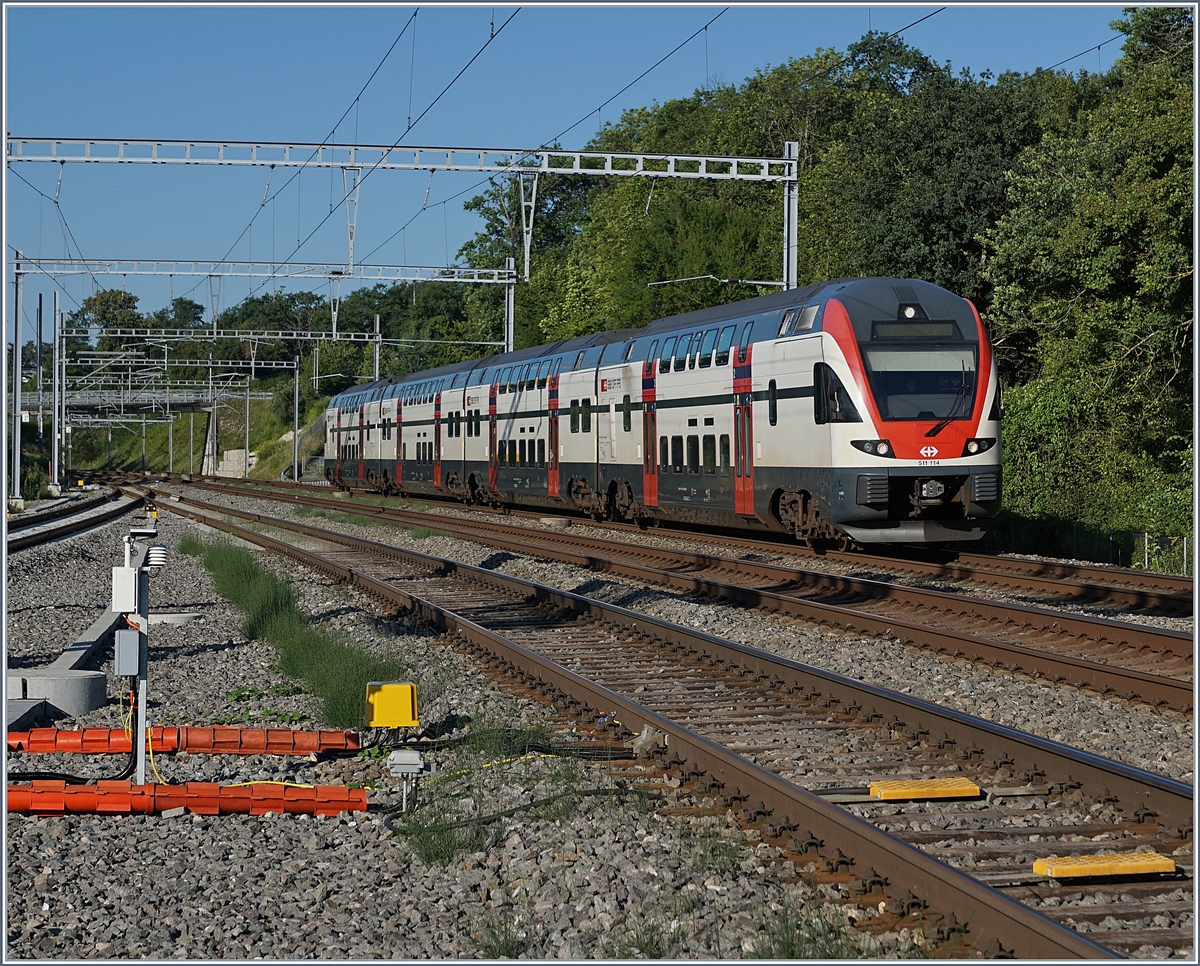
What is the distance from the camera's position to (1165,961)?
452cm

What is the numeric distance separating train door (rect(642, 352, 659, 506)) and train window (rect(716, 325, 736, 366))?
2.80m

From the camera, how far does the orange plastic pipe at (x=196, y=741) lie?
26.9 feet

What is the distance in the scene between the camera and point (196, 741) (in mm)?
8203

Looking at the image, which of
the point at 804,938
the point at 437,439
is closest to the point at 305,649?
the point at 804,938

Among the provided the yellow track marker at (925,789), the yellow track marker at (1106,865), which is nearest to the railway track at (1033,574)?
the yellow track marker at (925,789)

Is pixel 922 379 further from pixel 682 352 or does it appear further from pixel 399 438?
pixel 399 438

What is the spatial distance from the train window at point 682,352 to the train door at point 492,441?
11.8 m

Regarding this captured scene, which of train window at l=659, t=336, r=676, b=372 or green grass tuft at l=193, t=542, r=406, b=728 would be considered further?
train window at l=659, t=336, r=676, b=372

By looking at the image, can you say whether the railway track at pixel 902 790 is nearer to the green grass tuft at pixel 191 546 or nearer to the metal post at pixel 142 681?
the metal post at pixel 142 681

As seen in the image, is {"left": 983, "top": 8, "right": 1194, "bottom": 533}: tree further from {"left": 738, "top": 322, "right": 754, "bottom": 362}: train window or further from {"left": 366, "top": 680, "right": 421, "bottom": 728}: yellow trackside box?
{"left": 366, "top": 680, "right": 421, "bottom": 728}: yellow trackside box

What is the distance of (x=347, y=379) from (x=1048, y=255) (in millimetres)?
78038

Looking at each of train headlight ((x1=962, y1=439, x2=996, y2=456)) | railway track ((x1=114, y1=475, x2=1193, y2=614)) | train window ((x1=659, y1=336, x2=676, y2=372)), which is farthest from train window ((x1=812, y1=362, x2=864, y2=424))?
train window ((x1=659, y1=336, x2=676, y2=372))

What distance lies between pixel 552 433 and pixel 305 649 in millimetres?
18213

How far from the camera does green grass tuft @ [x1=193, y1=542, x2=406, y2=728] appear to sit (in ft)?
31.1
